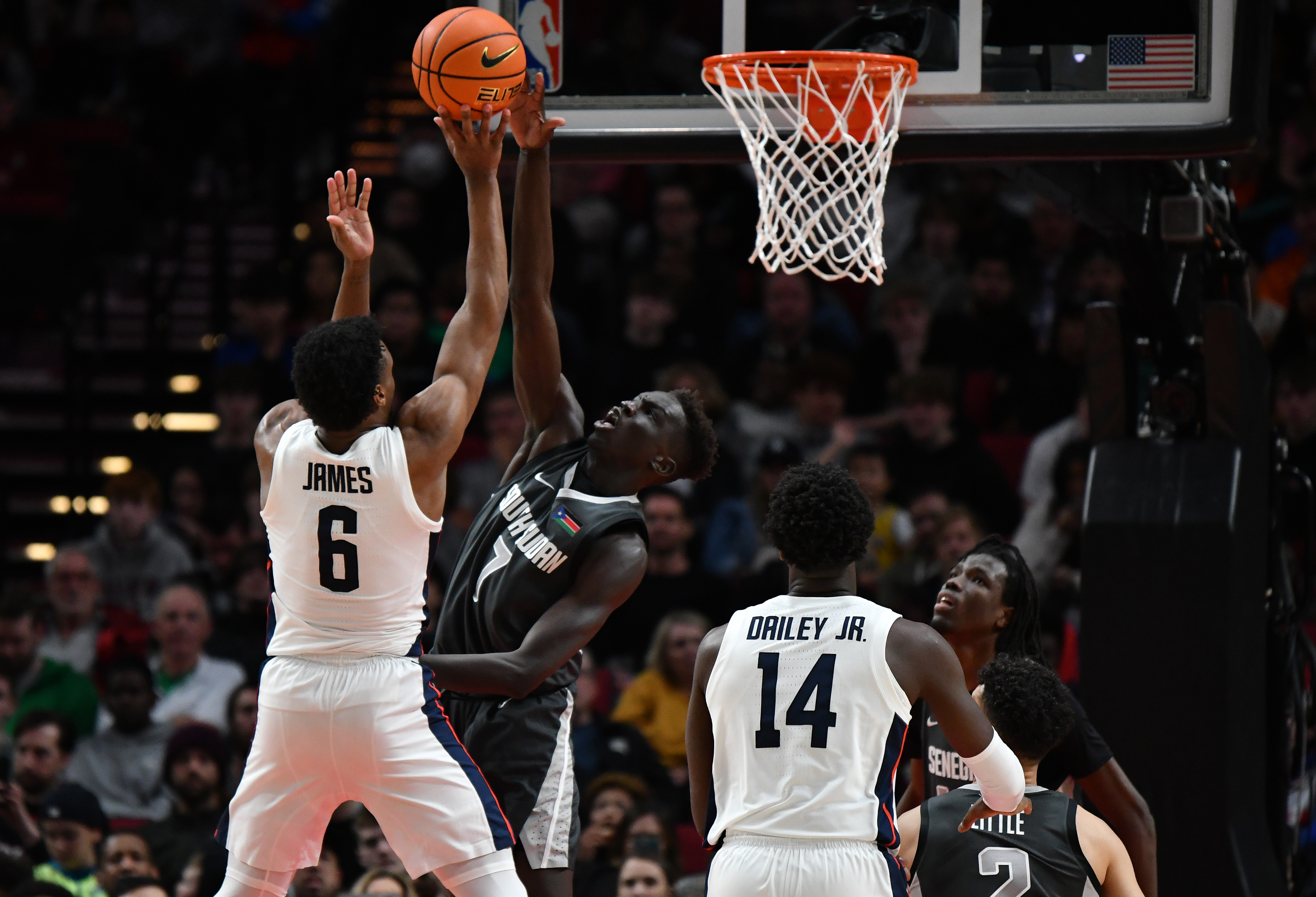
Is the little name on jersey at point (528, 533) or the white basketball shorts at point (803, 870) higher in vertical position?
the little name on jersey at point (528, 533)

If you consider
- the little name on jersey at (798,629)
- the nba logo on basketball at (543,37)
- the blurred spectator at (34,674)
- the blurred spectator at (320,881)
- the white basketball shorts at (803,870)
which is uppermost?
the nba logo on basketball at (543,37)

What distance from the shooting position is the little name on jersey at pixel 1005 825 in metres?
4.53

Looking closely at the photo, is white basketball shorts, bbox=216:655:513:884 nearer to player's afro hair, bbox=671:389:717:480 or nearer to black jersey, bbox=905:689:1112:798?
player's afro hair, bbox=671:389:717:480

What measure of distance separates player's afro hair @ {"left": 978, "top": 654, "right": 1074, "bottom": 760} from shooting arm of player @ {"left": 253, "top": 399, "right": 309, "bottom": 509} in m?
1.87

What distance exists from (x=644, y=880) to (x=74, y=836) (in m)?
2.46

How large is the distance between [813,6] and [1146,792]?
8297 mm

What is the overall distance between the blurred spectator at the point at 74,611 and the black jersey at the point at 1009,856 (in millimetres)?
5974

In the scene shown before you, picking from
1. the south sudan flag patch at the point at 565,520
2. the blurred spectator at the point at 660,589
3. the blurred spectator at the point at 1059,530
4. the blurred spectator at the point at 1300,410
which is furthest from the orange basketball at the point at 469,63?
the blurred spectator at the point at 1300,410

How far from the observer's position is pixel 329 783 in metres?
4.46

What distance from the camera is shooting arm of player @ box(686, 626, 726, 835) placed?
13.9ft

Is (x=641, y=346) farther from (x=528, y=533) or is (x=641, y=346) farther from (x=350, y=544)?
(x=350, y=544)

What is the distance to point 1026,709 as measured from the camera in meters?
4.61

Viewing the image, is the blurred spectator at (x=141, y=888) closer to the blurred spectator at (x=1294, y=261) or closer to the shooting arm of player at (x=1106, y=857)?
the shooting arm of player at (x=1106, y=857)

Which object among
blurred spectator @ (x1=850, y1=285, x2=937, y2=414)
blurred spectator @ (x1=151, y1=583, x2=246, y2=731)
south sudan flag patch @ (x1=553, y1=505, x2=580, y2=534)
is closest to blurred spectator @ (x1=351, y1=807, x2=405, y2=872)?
blurred spectator @ (x1=151, y1=583, x2=246, y2=731)
